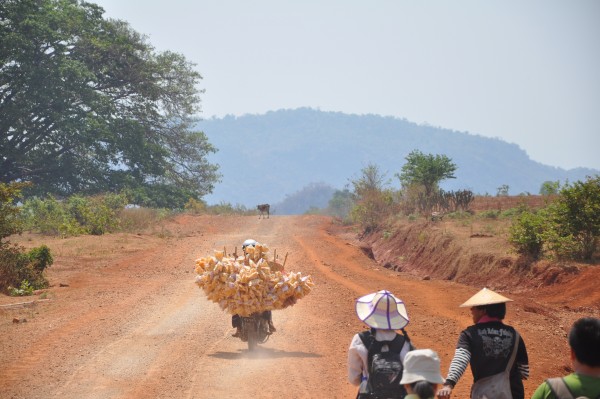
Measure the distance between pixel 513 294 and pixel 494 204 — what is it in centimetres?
1994

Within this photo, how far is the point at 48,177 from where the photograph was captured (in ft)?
173

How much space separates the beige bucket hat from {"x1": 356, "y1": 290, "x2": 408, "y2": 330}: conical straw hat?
4.07 feet

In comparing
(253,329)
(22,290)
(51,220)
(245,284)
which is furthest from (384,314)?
(51,220)

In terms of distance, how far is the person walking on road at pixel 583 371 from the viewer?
5.49 meters

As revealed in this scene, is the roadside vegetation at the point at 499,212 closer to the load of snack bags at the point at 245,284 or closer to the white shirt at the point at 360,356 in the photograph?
the load of snack bags at the point at 245,284

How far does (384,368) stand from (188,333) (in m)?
9.14

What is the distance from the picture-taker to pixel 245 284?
1328 centimetres

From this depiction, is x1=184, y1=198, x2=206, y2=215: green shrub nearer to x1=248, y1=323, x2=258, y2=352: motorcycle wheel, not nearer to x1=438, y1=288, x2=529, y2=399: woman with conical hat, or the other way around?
x1=248, y1=323, x2=258, y2=352: motorcycle wheel

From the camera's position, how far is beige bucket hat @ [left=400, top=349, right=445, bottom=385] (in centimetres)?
571

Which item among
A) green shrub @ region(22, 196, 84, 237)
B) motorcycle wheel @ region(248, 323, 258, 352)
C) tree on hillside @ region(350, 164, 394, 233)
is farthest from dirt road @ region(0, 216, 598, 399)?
tree on hillside @ region(350, 164, 394, 233)

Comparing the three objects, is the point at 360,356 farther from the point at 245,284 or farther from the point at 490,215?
the point at 490,215

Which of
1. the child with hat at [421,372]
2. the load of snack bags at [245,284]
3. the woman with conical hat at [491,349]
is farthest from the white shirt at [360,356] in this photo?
the load of snack bags at [245,284]

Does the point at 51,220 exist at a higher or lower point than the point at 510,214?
higher

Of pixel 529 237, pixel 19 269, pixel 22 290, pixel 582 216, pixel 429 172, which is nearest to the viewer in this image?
pixel 22 290
